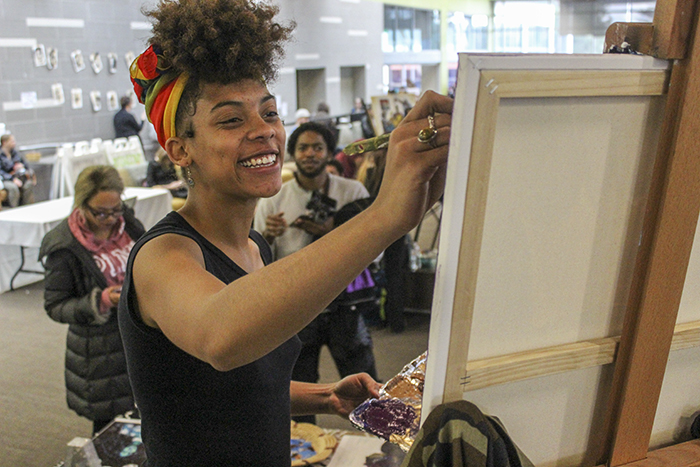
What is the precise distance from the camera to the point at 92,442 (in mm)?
1869

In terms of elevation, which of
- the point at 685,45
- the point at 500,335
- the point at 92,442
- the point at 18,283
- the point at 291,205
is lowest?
the point at 18,283

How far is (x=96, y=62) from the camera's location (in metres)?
8.94

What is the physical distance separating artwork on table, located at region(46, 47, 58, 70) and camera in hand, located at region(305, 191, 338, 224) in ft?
22.0

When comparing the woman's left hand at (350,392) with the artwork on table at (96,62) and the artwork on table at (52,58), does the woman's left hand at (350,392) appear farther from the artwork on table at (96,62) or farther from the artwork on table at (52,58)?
the artwork on table at (96,62)

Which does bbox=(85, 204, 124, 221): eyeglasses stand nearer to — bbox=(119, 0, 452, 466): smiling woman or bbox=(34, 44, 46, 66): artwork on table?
bbox=(119, 0, 452, 466): smiling woman

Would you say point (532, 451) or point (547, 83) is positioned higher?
point (547, 83)

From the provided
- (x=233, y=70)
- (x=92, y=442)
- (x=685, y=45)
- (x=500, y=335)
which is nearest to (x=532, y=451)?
(x=500, y=335)

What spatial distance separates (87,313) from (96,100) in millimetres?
7382

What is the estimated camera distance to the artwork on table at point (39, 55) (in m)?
8.04

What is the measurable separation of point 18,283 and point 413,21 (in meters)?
15.5

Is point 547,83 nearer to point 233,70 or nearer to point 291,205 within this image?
point 233,70

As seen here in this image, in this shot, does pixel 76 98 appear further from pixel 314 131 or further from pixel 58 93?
pixel 314 131

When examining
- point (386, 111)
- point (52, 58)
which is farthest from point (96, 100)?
point (386, 111)

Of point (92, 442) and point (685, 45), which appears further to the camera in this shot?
point (92, 442)
